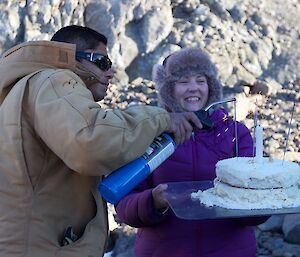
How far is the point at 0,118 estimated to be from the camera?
1701mm

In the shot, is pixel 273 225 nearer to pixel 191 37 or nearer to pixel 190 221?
pixel 190 221

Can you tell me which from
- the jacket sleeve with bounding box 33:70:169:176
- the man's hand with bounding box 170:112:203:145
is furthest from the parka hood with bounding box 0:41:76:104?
the man's hand with bounding box 170:112:203:145

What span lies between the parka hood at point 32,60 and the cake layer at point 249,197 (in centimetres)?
73

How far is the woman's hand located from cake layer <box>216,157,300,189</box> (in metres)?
0.23

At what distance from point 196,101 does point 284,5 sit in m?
13.6

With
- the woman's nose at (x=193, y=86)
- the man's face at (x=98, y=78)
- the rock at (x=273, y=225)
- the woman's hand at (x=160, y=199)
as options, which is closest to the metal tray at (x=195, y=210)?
the woman's hand at (x=160, y=199)

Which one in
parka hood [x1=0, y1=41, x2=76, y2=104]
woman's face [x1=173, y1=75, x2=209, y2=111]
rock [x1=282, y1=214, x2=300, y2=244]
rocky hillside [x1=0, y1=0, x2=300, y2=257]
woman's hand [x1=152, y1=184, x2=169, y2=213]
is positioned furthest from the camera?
rocky hillside [x1=0, y1=0, x2=300, y2=257]

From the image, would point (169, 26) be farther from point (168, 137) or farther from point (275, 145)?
point (168, 137)

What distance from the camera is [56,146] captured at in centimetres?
158

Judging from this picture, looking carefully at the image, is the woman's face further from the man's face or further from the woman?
the man's face

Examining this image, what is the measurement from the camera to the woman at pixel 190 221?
2.33 meters

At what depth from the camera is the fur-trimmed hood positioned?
2691 millimetres

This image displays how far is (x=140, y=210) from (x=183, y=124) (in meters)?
0.60

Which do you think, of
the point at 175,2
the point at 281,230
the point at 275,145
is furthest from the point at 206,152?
the point at 175,2
